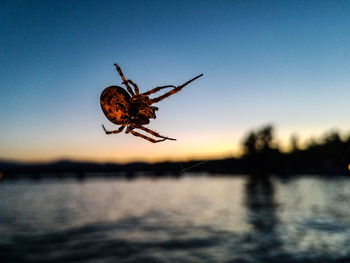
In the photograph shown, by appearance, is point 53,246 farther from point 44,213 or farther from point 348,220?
point 348,220

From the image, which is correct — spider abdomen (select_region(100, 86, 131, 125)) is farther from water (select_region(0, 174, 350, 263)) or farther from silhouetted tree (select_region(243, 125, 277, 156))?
silhouetted tree (select_region(243, 125, 277, 156))

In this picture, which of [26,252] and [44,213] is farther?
[44,213]

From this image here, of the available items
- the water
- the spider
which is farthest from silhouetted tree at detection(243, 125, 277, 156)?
the spider

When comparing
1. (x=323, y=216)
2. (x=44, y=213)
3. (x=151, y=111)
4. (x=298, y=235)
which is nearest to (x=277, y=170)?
(x=323, y=216)

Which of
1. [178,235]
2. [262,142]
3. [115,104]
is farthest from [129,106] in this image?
[262,142]

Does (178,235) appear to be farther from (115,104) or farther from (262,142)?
(262,142)

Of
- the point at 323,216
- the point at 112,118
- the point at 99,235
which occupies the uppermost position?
the point at 112,118

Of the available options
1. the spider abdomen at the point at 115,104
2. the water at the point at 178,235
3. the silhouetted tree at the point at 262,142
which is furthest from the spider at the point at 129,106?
the silhouetted tree at the point at 262,142

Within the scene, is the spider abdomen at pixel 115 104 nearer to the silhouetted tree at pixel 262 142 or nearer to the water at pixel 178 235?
the water at pixel 178 235
